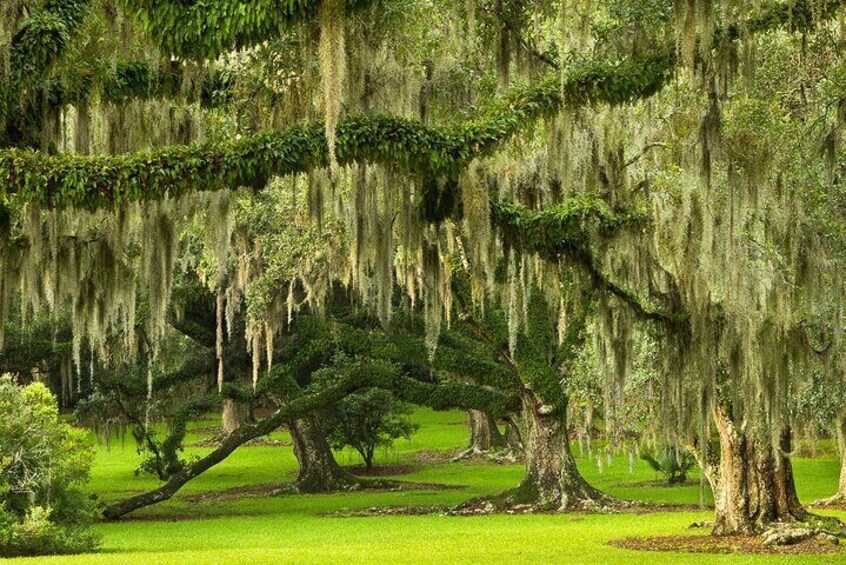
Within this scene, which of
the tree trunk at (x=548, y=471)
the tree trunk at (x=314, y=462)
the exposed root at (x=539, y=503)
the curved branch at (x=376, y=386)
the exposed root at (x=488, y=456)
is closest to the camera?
the exposed root at (x=539, y=503)

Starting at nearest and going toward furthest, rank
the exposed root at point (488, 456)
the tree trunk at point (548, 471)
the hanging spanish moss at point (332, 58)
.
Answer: the hanging spanish moss at point (332, 58)
the tree trunk at point (548, 471)
the exposed root at point (488, 456)

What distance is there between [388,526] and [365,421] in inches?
560

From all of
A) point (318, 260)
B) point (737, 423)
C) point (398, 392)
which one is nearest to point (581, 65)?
point (737, 423)

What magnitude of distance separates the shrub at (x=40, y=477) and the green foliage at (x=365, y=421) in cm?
1620

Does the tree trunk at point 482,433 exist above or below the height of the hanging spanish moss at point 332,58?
below

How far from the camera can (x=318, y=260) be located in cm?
2439

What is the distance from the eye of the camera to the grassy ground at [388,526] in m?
16.2

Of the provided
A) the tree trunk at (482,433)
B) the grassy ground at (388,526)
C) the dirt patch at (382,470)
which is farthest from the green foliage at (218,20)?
the tree trunk at (482,433)

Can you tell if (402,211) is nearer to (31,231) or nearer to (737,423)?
(31,231)

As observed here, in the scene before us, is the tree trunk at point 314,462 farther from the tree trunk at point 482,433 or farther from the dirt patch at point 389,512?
the tree trunk at point 482,433

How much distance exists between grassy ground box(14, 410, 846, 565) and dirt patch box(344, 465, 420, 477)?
467 millimetres

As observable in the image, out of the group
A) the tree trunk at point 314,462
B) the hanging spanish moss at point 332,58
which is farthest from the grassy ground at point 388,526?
the hanging spanish moss at point 332,58

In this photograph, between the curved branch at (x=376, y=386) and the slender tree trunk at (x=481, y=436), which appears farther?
the slender tree trunk at (x=481, y=436)

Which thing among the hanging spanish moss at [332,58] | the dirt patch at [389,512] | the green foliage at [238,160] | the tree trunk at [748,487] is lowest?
the dirt patch at [389,512]
